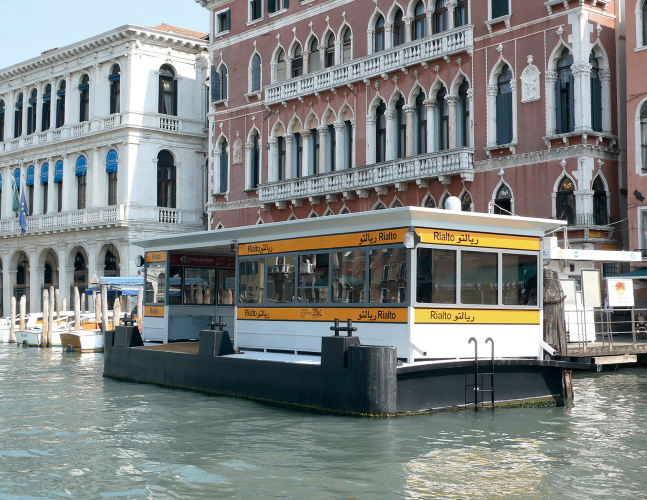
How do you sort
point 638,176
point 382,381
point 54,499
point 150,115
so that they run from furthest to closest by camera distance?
point 150,115, point 638,176, point 382,381, point 54,499

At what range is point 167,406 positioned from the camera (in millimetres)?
13805

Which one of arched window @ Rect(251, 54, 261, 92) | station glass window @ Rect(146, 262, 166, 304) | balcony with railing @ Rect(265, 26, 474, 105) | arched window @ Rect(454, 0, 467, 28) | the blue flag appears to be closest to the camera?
station glass window @ Rect(146, 262, 166, 304)

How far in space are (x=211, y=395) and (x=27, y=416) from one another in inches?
124

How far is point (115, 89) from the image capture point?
1507 inches

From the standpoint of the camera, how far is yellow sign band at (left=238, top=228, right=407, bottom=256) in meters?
12.4

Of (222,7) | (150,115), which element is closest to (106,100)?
(150,115)

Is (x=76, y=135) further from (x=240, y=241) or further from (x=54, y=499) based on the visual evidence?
(x=54, y=499)

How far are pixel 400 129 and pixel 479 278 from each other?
1520cm

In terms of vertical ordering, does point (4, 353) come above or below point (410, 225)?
below

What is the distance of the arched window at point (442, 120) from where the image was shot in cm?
2580

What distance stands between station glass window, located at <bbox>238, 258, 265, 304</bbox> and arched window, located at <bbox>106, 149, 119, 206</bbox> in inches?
940

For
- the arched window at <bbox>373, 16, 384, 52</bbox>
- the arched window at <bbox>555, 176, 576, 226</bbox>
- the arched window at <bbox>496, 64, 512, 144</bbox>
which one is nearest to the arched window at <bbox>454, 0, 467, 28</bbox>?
the arched window at <bbox>496, 64, 512, 144</bbox>

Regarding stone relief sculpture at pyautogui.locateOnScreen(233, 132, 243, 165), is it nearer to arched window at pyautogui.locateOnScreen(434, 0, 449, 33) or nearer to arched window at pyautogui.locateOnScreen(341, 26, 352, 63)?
arched window at pyautogui.locateOnScreen(341, 26, 352, 63)

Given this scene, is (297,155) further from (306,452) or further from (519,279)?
(306,452)
